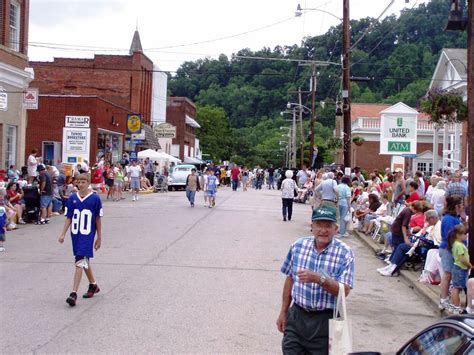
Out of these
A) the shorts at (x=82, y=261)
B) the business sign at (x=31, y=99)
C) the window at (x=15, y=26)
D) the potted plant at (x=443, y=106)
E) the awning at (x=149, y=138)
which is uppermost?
the window at (x=15, y=26)

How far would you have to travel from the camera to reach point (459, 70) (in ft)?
112

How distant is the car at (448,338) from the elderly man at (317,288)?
0.79 meters

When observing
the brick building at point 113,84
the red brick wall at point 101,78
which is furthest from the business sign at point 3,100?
the red brick wall at point 101,78

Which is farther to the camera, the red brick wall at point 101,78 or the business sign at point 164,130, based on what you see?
the red brick wall at point 101,78

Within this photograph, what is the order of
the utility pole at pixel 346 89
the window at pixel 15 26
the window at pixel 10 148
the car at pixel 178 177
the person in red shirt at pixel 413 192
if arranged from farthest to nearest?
the car at pixel 178 177
the window at pixel 15 26
the window at pixel 10 148
the utility pole at pixel 346 89
the person in red shirt at pixel 413 192

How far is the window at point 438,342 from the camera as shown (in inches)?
141

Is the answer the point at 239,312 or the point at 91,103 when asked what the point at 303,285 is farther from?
the point at 91,103

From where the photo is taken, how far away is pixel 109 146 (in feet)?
151

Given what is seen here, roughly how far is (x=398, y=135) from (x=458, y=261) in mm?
16286

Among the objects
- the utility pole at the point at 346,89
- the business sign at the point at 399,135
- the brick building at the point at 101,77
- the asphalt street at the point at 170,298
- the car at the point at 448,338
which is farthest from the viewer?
the brick building at the point at 101,77

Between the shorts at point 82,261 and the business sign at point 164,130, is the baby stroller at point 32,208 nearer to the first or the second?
the shorts at point 82,261

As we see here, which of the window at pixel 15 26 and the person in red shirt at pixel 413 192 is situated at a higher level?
the window at pixel 15 26

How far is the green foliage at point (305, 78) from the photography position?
134ft

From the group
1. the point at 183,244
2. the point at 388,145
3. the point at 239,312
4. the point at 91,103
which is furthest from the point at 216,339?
the point at 91,103
